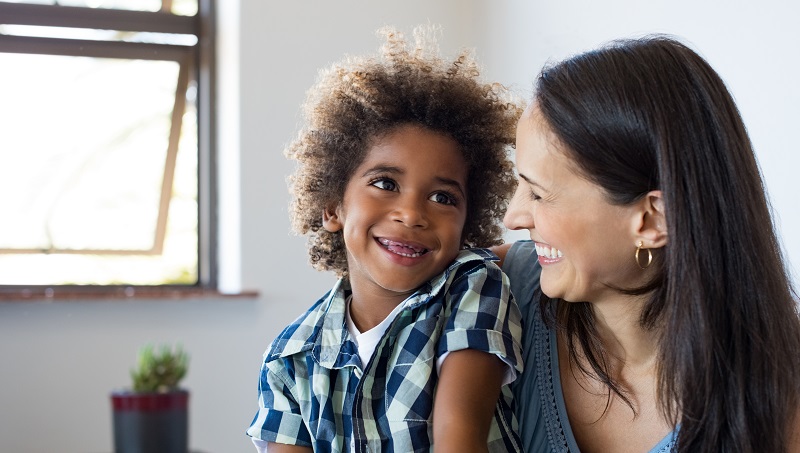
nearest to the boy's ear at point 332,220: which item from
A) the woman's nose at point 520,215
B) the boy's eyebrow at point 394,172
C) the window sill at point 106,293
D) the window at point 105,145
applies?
the boy's eyebrow at point 394,172

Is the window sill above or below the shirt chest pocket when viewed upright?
above

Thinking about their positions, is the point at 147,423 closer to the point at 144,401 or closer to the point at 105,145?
the point at 144,401

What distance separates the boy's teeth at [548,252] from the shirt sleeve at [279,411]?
1.54 feet

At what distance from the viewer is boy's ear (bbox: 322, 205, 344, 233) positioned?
176cm

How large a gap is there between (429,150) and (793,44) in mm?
1025

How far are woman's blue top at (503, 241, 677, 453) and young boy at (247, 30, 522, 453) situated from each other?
0.11 feet

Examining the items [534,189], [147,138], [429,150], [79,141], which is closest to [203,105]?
[147,138]

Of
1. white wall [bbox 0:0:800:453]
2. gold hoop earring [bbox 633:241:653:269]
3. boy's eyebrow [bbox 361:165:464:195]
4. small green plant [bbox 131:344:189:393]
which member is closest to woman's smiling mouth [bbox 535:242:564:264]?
gold hoop earring [bbox 633:241:653:269]

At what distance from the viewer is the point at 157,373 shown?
811 mm

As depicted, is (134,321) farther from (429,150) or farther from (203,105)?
(429,150)

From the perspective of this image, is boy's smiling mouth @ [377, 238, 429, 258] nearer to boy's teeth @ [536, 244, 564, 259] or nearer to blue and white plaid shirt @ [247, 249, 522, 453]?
blue and white plaid shirt @ [247, 249, 522, 453]

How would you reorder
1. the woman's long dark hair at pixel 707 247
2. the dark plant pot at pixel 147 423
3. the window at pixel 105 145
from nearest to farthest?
the dark plant pot at pixel 147 423 → the woman's long dark hair at pixel 707 247 → the window at pixel 105 145

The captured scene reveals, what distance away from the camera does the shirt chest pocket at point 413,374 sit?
1458mm

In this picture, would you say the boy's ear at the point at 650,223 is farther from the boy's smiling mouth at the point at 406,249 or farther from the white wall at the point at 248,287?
the white wall at the point at 248,287
